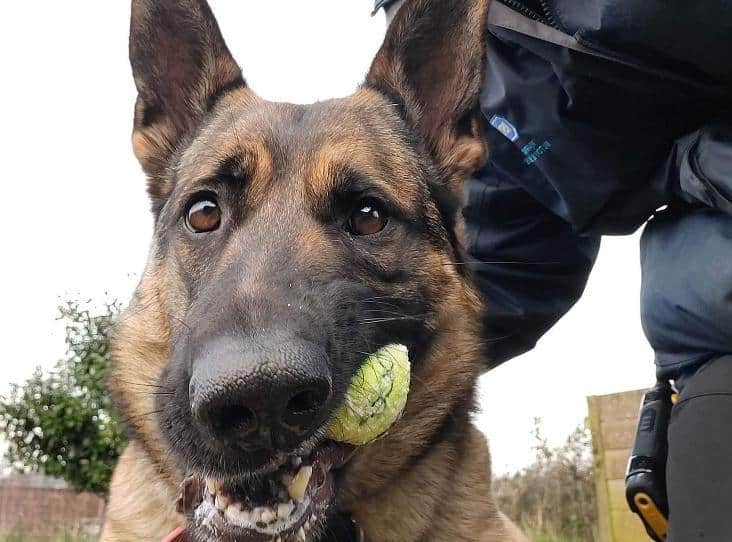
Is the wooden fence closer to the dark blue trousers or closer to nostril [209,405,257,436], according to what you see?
the dark blue trousers

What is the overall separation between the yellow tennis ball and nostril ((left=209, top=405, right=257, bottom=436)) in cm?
32

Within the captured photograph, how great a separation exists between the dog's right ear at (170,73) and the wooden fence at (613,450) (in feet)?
11.6

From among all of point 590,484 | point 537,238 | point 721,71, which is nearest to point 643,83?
point 721,71

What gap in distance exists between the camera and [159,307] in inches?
112

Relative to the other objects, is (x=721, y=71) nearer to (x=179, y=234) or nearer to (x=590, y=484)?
(x=179, y=234)

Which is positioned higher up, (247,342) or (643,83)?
(643,83)

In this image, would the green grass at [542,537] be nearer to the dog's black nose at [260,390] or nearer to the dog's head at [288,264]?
the dog's head at [288,264]

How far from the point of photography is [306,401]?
183cm

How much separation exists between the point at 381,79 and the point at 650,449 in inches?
75.0

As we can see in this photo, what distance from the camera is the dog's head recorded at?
1.87 m

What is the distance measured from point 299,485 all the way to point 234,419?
41 centimetres

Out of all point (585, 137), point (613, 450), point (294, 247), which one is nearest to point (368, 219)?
point (294, 247)

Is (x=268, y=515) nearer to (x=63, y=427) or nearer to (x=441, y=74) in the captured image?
(x=441, y=74)

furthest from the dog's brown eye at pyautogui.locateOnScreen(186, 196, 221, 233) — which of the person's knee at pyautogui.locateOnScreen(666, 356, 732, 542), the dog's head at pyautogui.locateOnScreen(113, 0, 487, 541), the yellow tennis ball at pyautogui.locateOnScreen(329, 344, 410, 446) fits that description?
the person's knee at pyautogui.locateOnScreen(666, 356, 732, 542)
